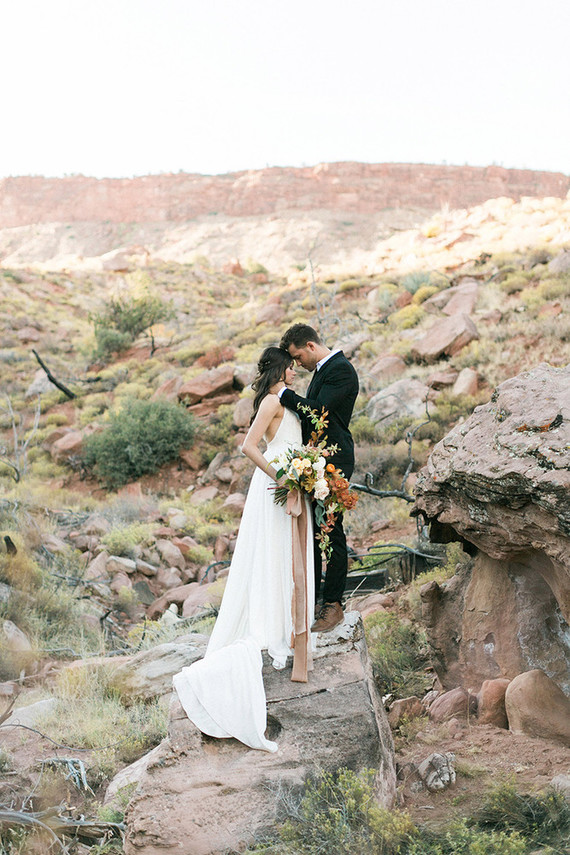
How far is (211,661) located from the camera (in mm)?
3994

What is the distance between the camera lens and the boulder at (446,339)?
1420 centimetres

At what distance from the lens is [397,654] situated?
18.8 ft

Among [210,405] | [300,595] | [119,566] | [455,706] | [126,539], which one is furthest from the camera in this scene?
[210,405]

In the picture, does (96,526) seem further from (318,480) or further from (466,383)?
(318,480)

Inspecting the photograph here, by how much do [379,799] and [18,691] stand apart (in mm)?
4145

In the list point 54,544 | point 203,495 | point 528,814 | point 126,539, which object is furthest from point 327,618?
point 203,495

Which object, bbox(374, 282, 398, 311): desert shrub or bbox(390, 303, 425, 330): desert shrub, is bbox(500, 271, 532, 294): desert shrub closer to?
bbox(390, 303, 425, 330): desert shrub

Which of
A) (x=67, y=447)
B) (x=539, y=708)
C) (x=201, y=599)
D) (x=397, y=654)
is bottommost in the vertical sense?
(x=201, y=599)

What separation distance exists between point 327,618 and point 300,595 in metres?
0.37

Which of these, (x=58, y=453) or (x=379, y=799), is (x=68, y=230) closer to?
(x=58, y=453)

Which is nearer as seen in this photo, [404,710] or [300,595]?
[300,595]

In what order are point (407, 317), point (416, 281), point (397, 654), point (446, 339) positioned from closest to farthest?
point (397, 654) < point (446, 339) < point (407, 317) < point (416, 281)

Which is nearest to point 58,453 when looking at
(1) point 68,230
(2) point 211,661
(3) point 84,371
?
(3) point 84,371

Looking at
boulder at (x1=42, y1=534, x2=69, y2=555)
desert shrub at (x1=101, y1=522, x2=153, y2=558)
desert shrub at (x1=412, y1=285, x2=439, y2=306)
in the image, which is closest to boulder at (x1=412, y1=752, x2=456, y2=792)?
desert shrub at (x1=101, y1=522, x2=153, y2=558)
